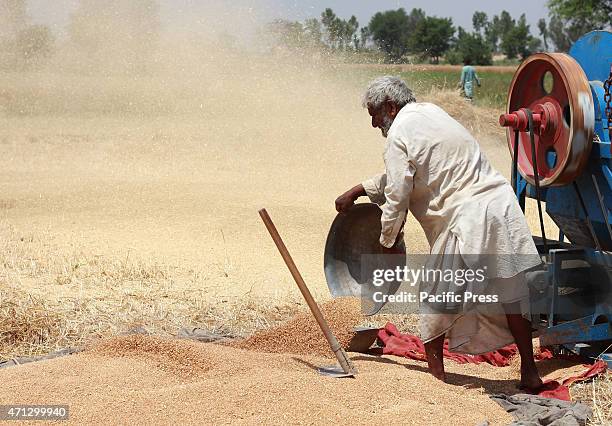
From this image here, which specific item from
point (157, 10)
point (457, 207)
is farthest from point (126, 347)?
point (157, 10)

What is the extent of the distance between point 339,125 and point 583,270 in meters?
11.6

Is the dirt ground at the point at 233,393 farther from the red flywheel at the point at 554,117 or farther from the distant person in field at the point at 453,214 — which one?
the red flywheel at the point at 554,117

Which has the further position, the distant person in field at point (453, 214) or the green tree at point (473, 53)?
the green tree at point (473, 53)

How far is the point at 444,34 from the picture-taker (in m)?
93.0

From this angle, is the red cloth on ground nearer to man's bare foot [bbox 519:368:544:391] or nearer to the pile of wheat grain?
the pile of wheat grain

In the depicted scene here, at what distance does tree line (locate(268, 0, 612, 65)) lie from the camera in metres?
18.7

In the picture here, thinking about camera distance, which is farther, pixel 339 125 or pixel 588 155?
pixel 339 125

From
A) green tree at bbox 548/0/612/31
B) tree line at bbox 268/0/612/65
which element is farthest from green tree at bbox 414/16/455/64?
green tree at bbox 548/0/612/31

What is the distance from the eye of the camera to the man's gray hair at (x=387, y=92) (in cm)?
443

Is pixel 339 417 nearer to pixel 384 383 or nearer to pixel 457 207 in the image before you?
pixel 384 383

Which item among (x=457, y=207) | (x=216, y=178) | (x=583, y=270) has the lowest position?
(x=216, y=178)

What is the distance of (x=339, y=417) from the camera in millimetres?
3549

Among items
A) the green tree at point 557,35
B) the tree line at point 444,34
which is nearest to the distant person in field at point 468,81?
the tree line at point 444,34

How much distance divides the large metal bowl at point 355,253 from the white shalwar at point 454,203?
883 mm
